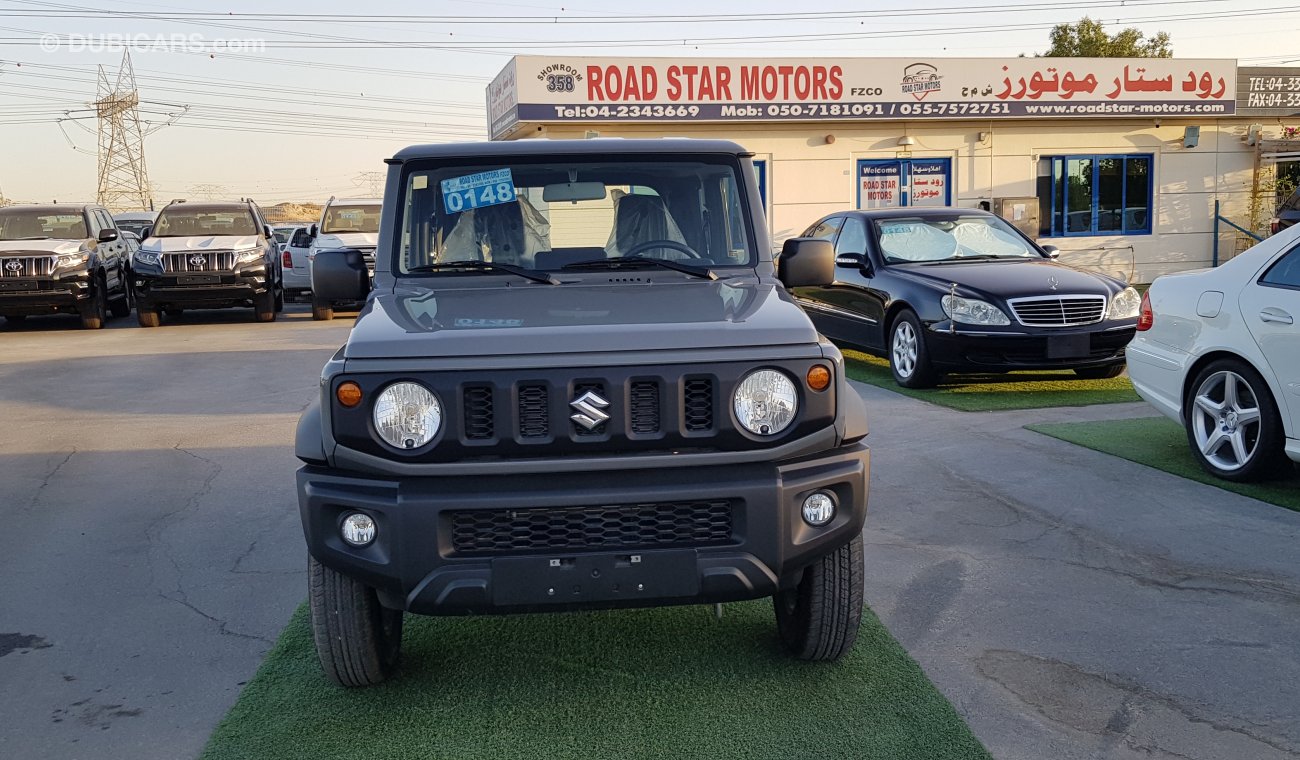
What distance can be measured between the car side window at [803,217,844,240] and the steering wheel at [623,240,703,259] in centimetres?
735

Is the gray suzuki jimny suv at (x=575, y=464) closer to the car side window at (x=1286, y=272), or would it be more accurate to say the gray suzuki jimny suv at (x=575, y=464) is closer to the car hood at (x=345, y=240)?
the car side window at (x=1286, y=272)

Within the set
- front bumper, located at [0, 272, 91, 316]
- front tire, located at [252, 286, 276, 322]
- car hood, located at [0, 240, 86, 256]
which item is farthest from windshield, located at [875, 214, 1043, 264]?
car hood, located at [0, 240, 86, 256]

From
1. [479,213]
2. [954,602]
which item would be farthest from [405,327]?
[954,602]

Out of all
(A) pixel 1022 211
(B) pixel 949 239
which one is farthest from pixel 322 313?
(A) pixel 1022 211

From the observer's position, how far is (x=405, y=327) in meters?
3.52

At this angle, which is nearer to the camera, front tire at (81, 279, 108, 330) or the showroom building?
front tire at (81, 279, 108, 330)

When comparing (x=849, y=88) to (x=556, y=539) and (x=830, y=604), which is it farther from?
(x=556, y=539)

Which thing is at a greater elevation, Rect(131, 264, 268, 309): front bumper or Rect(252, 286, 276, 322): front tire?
Rect(131, 264, 268, 309): front bumper

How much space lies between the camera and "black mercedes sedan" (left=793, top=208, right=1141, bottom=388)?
9125mm

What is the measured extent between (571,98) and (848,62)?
17.8 feet

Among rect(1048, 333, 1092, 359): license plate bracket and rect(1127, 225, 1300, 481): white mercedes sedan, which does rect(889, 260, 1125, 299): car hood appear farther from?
rect(1127, 225, 1300, 481): white mercedes sedan

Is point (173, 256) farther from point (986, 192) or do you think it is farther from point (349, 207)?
point (986, 192)

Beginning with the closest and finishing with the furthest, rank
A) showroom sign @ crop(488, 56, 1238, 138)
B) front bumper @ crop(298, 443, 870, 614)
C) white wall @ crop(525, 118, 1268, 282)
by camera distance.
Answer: front bumper @ crop(298, 443, 870, 614)
showroom sign @ crop(488, 56, 1238, 138)
white wall @ crop(525, 118, 1268, 282)

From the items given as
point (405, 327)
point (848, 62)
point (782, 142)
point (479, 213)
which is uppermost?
point (848, 62)
